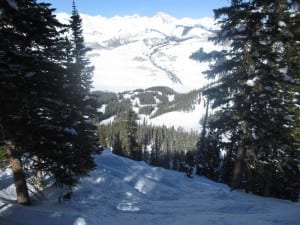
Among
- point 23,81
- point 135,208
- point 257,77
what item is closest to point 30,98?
point 23,81

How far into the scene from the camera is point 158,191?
24359 millimetres

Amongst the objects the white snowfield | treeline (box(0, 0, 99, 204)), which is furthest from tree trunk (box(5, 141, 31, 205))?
the white snowfield

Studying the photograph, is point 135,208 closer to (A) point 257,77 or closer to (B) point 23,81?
(B) point 23,81

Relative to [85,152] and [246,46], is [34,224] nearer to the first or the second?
[85,152]

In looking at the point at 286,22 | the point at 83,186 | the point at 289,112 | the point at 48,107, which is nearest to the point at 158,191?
the point at 83,186

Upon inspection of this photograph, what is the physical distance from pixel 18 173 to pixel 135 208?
234 inches

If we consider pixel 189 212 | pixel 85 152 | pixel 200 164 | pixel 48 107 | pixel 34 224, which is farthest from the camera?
pixel 200 164

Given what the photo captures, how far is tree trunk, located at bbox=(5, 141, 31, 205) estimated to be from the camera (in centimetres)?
1429

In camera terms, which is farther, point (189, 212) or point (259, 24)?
point (259, 24)

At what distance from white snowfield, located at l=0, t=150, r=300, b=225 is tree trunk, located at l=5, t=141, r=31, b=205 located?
0.52m

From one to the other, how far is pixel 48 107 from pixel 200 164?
3459 cm

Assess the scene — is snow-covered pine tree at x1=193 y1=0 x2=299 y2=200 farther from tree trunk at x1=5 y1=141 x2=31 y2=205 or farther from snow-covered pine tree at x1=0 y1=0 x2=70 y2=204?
tree trunk at x1=5 y1=141 x2=31 y2=205

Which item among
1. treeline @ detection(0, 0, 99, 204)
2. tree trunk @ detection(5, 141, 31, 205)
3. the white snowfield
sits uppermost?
treeline @ detection(0, 0, 99, 204)

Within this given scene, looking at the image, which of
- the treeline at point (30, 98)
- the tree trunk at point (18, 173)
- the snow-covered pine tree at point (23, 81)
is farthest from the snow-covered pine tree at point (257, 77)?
the tree trunk at point (18, 173)
